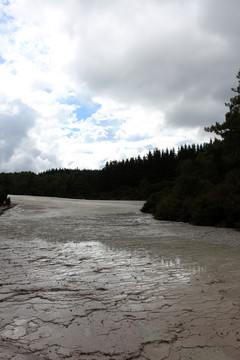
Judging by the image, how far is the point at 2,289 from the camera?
553cm

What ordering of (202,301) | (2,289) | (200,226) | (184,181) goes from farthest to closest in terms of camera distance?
(184,181) < (200,226) < (2,289) < (202,301)

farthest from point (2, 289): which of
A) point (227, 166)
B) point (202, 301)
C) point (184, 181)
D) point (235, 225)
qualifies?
point (227, 166)

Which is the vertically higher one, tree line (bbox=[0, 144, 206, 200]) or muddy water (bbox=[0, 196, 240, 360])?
tree line (bbox=[0, 144, 206, 200])

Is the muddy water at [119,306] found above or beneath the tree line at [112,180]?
beneath

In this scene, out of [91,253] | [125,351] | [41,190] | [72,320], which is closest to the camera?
[125,351]

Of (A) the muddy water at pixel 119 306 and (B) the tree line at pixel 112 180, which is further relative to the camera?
(B) the tree line at pixel 112 180

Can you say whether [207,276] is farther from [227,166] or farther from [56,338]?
[227,166]

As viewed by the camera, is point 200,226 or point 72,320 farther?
point 200,226

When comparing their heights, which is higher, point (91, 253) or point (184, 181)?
point (184, 181)

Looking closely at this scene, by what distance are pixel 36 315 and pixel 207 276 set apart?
380 centimetres

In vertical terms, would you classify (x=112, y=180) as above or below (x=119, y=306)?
above

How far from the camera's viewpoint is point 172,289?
219 inches

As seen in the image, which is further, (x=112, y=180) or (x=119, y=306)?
(x=112, y=180)

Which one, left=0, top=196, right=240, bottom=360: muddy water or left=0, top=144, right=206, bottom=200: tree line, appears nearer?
left=0, top=196, right=240, bottom=360: muddy water
